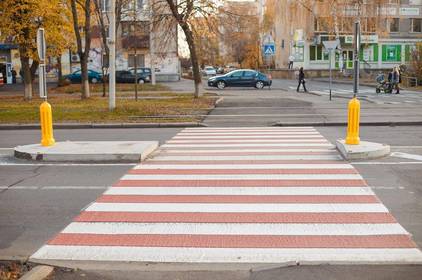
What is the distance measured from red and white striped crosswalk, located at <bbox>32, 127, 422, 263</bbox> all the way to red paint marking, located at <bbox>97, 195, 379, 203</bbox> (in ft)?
0.05

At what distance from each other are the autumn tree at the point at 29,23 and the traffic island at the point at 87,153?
19.8 m

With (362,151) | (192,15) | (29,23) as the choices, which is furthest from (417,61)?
(362,151)

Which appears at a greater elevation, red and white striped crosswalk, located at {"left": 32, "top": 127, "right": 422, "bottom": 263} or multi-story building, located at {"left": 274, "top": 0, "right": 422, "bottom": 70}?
multi-story building, located at {"left": 274, "top": 0, "right": 422, "bottom": 70}

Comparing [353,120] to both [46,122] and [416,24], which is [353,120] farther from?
[416,24]

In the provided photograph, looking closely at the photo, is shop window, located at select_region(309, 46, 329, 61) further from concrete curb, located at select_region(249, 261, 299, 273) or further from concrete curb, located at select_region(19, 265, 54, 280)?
concrete curb, located at select_region(19, 265, 54, 280)

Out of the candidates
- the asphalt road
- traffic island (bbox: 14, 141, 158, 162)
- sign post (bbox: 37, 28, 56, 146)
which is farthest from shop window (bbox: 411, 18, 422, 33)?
sign post (bbox: 37, 28, 56, 146)

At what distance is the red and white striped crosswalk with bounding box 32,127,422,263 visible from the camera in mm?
5875

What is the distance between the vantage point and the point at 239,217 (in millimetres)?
7211

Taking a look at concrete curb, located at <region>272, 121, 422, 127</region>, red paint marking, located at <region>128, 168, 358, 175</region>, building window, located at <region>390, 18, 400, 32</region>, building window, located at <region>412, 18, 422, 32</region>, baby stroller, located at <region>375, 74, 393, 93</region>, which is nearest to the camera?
red paint marking, located at <region>128, 168, 358, 175</region>

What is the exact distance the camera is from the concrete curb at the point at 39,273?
16.2 feet

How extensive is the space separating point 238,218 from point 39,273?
2.83 meters

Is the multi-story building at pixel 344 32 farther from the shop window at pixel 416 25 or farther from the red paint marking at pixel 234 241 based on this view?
the red paint marking at pixel 234 241

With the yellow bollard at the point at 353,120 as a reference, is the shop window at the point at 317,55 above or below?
above

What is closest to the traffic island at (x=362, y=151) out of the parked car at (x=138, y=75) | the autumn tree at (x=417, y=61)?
the autumn tree at (x=417, y=61)
